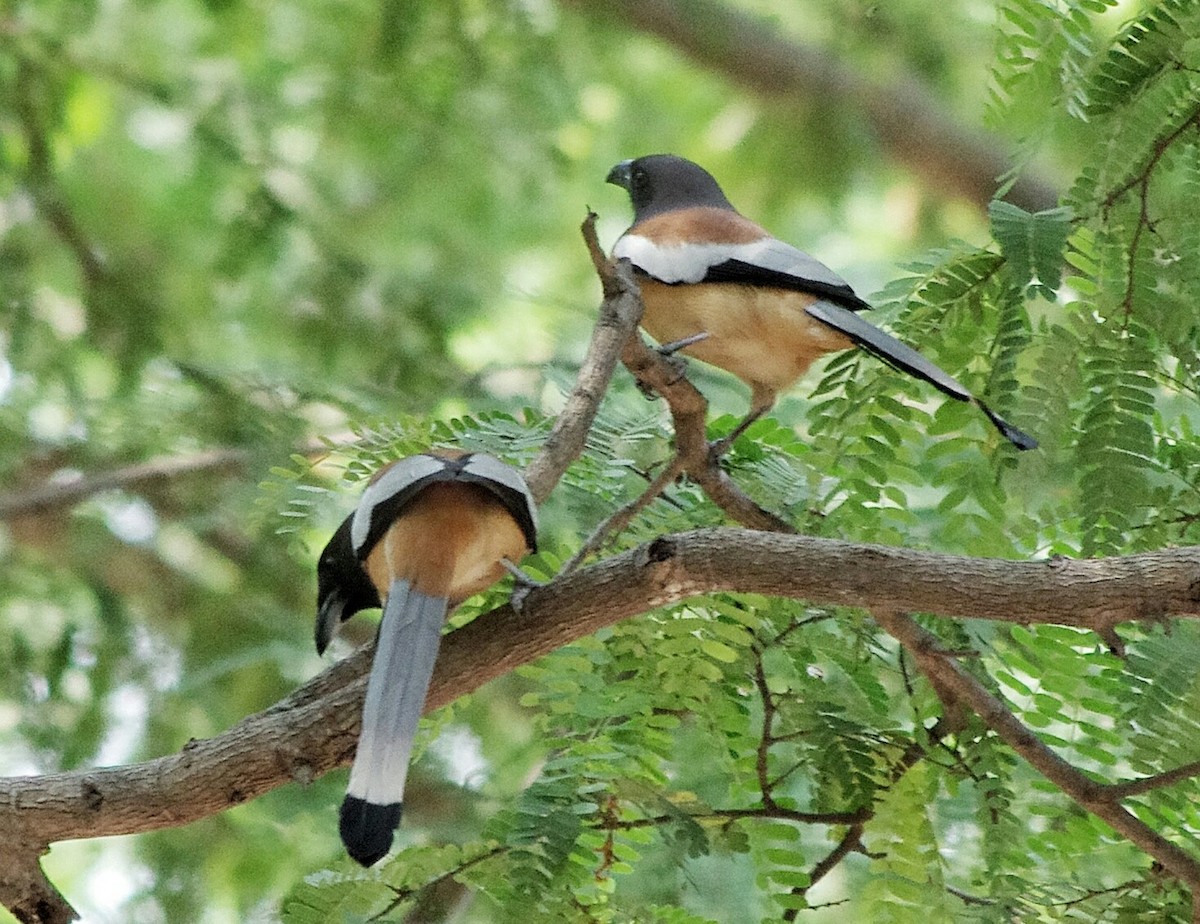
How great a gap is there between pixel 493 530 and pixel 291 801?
1199 millimetres

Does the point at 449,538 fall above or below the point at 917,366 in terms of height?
below

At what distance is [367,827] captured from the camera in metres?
1.71

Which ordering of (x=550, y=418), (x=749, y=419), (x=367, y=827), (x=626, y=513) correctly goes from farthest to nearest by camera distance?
(x=749, y=419) < (x=550, y=418) < (x=626, y=513) < (x=367, y=827)

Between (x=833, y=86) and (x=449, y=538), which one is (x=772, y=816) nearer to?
(x=449, y=538)

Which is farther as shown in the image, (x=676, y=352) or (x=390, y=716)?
(x=676, y=352)

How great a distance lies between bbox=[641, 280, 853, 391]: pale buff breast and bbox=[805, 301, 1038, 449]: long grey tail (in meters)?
0.23

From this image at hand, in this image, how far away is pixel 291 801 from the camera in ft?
10.0

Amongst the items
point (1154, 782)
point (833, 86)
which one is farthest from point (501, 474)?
point (833, 86)

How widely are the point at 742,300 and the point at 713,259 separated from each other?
0.14 m

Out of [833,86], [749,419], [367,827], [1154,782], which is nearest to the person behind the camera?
[367,827]

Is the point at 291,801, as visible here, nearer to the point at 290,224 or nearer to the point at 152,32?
the point at 290,224

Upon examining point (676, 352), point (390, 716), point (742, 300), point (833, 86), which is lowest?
point (390, 716)

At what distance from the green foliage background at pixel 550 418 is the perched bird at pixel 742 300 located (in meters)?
0.12

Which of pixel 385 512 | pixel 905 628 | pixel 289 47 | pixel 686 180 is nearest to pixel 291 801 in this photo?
pixel 385 512
